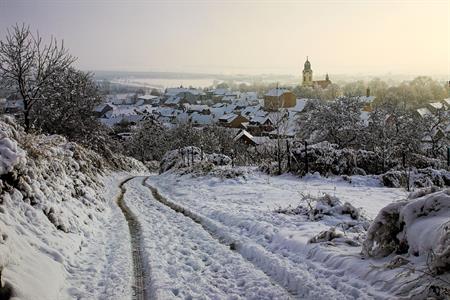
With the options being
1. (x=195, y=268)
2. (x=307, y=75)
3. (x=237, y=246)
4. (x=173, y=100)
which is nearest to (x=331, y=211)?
(x=237, y=246)

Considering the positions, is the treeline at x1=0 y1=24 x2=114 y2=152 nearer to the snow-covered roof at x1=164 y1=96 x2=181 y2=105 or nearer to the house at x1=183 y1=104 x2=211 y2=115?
the house at x1=183 y1=104 x2=211 y2=115

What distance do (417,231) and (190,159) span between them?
3153cm

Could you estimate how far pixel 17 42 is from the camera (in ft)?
76.0

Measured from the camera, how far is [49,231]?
8.69 metres

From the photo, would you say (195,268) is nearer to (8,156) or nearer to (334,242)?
(334,242)

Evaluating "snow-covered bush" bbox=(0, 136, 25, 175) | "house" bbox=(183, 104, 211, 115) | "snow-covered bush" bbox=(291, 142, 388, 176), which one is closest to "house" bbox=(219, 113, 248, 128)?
"house" bbox=(183, 104, 211, 115)

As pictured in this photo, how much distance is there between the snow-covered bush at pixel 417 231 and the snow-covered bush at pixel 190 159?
18.8 m

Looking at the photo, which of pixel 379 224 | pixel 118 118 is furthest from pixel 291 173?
pixel 118 118

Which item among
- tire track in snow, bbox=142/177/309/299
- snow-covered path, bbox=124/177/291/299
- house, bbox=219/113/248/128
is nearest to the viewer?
snow-covered path, bbox=124/177/291/299

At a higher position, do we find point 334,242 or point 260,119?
point 334,242

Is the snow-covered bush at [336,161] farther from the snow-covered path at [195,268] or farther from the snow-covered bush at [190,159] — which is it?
the snow-covered path at [195,268]

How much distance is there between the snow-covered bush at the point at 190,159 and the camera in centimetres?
3112

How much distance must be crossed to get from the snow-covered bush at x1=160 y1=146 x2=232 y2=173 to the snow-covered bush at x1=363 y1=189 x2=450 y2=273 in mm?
18847

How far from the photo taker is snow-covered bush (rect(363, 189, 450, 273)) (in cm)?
549
